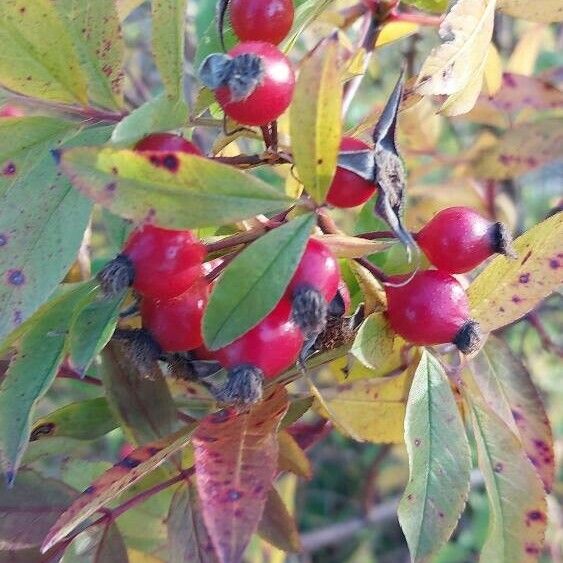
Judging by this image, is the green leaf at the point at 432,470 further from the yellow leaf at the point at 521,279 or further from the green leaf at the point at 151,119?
the green leaf at the point at 151,119

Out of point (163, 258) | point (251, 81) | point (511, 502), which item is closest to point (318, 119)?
point (251, 81)

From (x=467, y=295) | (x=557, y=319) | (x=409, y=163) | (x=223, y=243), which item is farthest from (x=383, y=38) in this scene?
(x=557, y=319)

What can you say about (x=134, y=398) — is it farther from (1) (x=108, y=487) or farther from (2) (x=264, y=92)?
(2) (x=264, y=92)

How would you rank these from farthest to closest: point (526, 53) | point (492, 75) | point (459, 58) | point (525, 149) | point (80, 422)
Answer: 1. point (526, 53)
2. point (525, 149)
3. point (492, 75)
4. point (80, 422)
5. point (459, 58)

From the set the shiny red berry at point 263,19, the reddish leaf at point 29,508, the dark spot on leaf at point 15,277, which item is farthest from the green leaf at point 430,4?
the reddish leaf at point 29,508

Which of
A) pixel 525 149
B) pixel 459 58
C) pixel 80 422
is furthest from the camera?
pixel 525 149

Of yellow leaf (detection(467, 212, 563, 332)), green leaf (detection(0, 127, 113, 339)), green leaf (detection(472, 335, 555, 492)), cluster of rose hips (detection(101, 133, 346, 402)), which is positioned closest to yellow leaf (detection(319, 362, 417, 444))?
green leaf (detection(472, 335, 555, 492))

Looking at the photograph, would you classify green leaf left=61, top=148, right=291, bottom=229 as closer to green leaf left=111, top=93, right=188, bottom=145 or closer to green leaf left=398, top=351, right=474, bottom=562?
green leaf left=111, top=93, right=188, bottom=145
